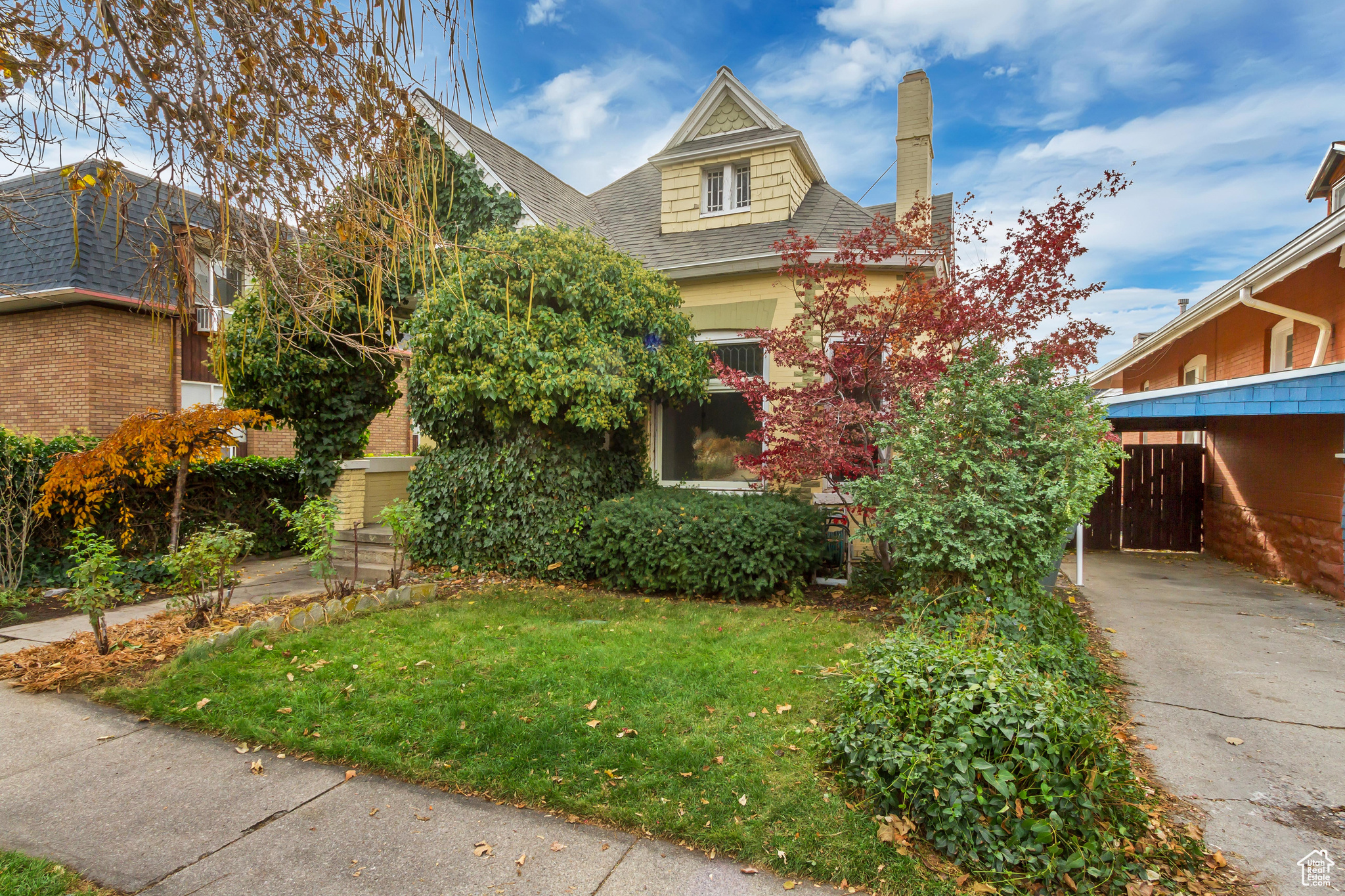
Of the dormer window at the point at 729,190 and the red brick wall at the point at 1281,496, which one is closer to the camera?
the red brick wall at the point at 1281,496

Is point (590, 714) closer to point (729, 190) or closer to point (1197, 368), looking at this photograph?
point (729, 190)

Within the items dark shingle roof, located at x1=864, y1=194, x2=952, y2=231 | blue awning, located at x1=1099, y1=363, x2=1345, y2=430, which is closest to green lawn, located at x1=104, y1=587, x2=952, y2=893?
blue awning, located at x1=1099, y1=363, x2=1345, y2=430

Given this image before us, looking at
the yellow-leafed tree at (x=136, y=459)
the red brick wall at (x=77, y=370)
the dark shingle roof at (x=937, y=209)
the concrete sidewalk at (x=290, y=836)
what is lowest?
the concrete sidewalk at (x=290, y=836)

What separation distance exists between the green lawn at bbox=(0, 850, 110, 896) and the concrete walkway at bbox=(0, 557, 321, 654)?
152 inches

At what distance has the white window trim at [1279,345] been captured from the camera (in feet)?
34.3

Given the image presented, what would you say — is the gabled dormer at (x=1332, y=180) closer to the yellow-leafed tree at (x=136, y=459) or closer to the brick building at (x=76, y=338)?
the yellow-leafed tree at (x=136, y=459)

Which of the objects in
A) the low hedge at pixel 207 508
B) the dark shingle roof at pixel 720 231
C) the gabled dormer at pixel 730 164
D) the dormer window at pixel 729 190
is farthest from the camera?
the dormer window at pixel 729 190

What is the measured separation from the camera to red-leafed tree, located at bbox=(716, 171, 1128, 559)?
6.59 metres

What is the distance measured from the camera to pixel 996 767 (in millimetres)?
2693

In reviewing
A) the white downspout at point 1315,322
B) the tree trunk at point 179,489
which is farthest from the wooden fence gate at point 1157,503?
the tree trunk at point 179,489

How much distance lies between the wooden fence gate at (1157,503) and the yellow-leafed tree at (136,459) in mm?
14063

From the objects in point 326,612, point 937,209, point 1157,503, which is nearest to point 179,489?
point 326,612

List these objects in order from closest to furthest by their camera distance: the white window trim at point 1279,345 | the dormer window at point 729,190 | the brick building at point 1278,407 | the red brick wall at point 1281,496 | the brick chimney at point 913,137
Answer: the brick building at point 1278,407 → the red brick wall at point 1281,496 → the brick chimney at point 913,137 → the white window trim at point 1279,345 → the dormer window at point 729,190

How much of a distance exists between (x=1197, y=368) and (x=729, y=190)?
38.4 ft
